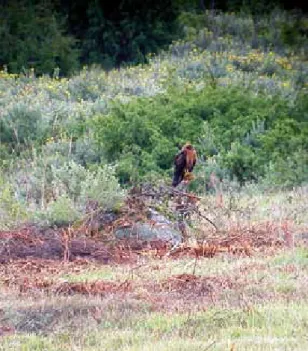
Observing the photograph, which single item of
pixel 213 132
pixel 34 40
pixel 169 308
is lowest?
pixel 34 40

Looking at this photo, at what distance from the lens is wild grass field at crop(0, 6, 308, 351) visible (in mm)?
7805

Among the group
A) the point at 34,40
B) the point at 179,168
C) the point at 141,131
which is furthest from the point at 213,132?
the point at 34,40

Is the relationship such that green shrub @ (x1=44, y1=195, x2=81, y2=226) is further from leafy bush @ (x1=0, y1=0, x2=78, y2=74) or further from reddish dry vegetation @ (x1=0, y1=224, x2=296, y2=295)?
leafy bush @ (x1=0, y1=0, x2=78, y2=74)

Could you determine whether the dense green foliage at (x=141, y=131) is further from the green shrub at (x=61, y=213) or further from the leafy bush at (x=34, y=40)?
the leafy bush at (x=34, y=40)

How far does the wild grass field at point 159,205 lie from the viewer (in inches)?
307

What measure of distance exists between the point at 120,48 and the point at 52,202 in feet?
68.9

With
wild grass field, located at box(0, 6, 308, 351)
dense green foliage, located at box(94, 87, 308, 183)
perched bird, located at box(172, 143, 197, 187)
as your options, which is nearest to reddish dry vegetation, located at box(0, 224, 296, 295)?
wild grass field, located at box(0, 6, 308, 351)

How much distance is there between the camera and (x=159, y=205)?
12359 mm

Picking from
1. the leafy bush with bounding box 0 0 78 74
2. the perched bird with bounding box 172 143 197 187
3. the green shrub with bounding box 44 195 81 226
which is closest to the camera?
the green shrub with bounding box 44 195 81 226

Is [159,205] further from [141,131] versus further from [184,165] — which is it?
[141,131]

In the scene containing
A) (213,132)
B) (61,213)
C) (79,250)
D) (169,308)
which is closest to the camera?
(169,308)

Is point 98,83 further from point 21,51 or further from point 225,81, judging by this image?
point 21,51

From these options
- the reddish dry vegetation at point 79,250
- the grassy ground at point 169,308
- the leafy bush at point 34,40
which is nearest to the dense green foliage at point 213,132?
the reddish dry vegetation at point 79,250

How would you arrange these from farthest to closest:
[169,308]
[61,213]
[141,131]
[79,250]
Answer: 1. [141,131]
2. [61,213]
3. [79,250]
4. [169,308]
